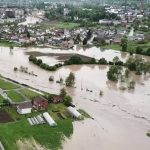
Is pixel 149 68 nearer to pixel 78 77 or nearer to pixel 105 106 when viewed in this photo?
pixel 78 77

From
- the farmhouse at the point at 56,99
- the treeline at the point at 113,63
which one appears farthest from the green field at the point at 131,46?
the farmhouse at the point at 56,99

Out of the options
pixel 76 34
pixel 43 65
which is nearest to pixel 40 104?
pixel 43 65

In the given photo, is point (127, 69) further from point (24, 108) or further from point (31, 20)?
point (31, 20)

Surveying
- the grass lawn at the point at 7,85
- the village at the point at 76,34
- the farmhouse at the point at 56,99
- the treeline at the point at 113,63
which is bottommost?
the farmhouse at the point at 56,99

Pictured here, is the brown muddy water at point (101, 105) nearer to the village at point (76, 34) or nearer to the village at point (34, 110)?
the village at point (34, 110)

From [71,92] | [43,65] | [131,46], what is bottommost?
[71,92]

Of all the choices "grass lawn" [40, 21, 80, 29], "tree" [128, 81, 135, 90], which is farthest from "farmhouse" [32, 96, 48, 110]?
"grass lawn" [40, 21, 80, 29]

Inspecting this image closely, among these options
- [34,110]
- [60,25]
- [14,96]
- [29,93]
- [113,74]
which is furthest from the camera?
[60,25]

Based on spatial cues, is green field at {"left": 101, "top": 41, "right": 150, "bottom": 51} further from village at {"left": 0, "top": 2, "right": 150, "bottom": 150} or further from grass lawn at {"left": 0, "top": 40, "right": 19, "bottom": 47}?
grass lawn at {"left": 0, "top": 40, "right": 19, "bottom": 47}
